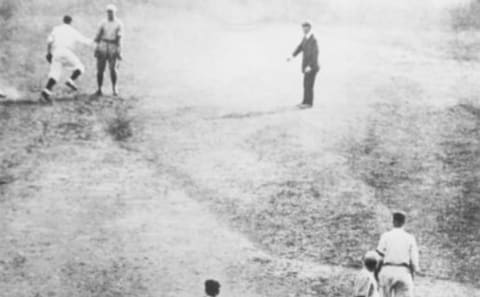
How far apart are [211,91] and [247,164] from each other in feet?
15.2

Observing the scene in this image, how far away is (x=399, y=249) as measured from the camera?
9.00 metres

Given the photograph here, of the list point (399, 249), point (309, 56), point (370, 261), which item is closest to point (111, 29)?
point (309, 56)

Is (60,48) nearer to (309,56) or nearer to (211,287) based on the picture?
(309,56)

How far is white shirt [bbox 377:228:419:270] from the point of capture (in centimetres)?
899

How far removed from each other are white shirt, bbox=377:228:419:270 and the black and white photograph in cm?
2

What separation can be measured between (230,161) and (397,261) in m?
5.91

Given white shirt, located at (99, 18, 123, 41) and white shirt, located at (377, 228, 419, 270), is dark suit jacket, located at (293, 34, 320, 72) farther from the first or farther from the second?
white shirt, located at (377, 228, 419, 270)

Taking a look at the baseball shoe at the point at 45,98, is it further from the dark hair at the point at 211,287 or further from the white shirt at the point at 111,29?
the dark hair at the point at 211,287

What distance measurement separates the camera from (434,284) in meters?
11.0

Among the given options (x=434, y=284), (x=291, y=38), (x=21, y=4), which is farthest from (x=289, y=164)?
(x=21, y=4)

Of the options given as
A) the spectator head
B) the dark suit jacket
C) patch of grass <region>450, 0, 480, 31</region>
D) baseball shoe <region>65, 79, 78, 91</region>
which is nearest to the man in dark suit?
the dark suit jacket

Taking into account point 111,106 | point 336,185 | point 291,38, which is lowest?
point 336,185

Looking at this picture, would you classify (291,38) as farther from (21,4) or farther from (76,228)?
(76,228)

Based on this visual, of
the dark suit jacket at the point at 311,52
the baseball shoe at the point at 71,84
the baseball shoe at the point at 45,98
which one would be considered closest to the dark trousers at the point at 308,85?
the dark suit jacket at the point at 311,52
